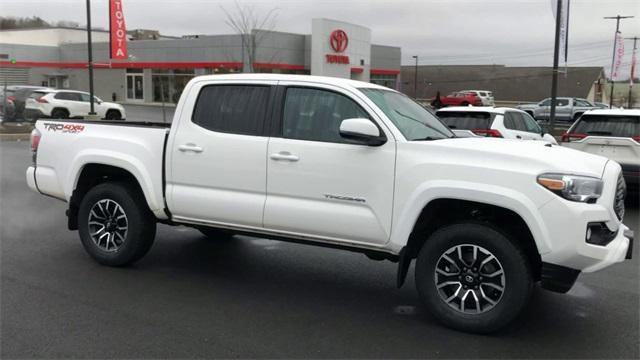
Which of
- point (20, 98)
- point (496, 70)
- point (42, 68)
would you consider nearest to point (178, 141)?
point (20, 98)

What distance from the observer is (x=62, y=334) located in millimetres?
4383

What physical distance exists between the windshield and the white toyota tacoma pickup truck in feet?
0.08

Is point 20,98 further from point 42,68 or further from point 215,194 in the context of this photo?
point 42,68

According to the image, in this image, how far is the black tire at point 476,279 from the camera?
14.5ft

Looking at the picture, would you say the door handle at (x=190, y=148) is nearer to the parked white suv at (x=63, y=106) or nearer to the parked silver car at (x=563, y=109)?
the parked white suv at (x=63, y=106)

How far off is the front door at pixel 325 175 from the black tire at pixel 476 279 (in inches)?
17.1

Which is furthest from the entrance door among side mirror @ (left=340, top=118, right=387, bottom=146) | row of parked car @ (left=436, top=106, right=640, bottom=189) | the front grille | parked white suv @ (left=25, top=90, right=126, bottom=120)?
the front grille

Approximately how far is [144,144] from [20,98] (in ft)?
81.0

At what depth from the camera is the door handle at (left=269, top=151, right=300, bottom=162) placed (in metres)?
5.08

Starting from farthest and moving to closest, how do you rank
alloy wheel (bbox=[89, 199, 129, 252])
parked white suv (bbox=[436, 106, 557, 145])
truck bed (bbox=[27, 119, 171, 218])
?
parked white suv (bbox=[436, 106, 557, 145]), alloy wheel (bbox=[89, 199, 129, 252]), truck bed (bbox=[27, 119, 171, 218])

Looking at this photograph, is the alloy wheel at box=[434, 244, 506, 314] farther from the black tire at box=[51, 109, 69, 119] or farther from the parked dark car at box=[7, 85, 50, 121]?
the black tire at box=[51, 109, 69, 119]

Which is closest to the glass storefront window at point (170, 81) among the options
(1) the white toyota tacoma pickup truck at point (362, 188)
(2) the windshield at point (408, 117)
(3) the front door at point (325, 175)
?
(1) the white toyota tacoma pickup truck at point (362, 188)

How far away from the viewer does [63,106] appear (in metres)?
28.2

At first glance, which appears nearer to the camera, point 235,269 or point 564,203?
point 564,203
